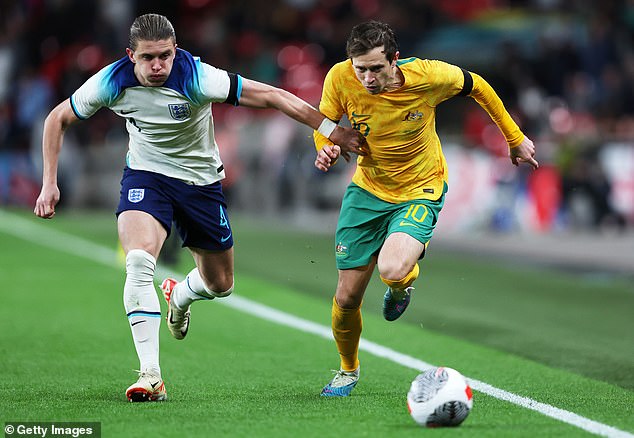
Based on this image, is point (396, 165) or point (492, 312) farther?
point (492, 312)

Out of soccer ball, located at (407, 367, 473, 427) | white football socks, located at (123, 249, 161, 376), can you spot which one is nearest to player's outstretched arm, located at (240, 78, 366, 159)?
white football socks, located at (123, 249, 161, 376)

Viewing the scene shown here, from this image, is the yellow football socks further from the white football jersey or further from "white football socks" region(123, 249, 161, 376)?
the white football jersey

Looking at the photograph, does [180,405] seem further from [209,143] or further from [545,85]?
[545,85]

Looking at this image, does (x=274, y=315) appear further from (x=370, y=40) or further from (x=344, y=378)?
(x=370, y=40)

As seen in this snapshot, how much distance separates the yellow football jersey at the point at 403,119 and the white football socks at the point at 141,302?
1336 mm

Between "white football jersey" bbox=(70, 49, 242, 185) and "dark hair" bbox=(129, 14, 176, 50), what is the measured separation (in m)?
0.26

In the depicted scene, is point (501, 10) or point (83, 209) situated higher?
point (501, 10)

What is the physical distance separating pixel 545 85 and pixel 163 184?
1576 cm

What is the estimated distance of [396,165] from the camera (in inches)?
308

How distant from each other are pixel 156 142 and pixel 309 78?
18.1 m

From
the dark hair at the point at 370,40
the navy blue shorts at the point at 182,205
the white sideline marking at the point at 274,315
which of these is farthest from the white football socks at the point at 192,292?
the dark hair at the point at 370,40

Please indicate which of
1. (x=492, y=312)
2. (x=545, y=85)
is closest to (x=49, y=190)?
(x=492, y=312)

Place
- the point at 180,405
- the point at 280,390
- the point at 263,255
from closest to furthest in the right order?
1. the point at 180,405
2. the point at 280,390
3. the point at 263,255

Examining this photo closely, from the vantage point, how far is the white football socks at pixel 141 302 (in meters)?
7.23
